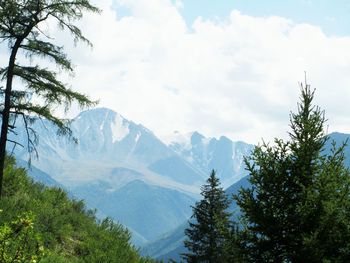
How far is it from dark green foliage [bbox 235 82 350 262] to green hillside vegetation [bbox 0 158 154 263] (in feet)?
12.1

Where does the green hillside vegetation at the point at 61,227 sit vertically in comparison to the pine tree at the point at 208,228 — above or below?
below

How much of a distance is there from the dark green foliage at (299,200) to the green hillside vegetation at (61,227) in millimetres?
3696

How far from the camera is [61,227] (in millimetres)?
12414

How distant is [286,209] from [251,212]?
2.93 ft

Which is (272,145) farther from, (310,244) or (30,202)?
(30,202)

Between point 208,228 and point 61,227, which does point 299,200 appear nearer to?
point 61,227

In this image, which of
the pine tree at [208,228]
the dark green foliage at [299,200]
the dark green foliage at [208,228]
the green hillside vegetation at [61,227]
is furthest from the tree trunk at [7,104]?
the pine tree at [208,228]

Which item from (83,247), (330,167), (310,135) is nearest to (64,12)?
(83,247)

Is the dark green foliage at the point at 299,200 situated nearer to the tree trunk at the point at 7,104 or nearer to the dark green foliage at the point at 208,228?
the tree trunk at the point at 7,104

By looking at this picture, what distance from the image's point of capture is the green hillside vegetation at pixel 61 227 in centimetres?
1095

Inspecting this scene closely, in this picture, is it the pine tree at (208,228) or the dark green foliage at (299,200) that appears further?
the pine tree at (208,228)

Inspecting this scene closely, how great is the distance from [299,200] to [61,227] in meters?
6.39

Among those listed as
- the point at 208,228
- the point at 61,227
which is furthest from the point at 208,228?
the point at 61,227

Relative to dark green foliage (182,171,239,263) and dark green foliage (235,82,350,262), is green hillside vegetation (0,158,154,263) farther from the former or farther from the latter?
dark green foliage (182,171,239,263)
